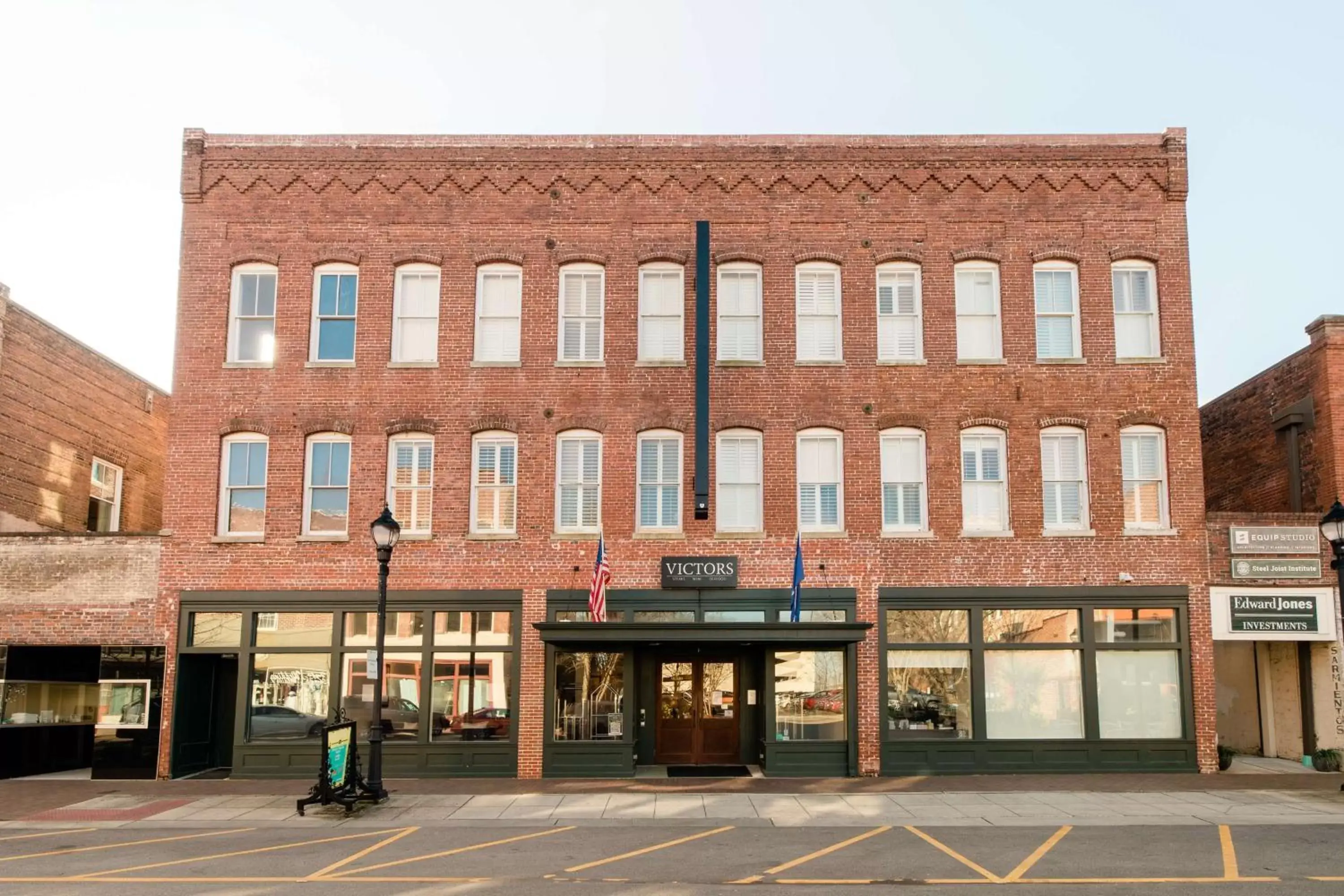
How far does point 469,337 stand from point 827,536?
A: 25.7 feet

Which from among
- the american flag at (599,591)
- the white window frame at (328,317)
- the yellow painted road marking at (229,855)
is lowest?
the yellow painted road marking at (229,855)

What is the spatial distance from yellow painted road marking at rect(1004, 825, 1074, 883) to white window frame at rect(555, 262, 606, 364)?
11.4 meters

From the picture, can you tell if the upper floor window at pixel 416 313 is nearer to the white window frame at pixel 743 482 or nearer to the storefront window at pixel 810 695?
the white window frame at pixel 743 482

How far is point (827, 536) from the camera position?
20578 millimetres

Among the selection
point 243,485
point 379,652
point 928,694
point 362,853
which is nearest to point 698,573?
point 928,694

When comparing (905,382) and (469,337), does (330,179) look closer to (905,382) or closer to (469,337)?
(469,337)

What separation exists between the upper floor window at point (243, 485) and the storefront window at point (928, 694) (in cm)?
1215

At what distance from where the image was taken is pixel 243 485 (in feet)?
68.5

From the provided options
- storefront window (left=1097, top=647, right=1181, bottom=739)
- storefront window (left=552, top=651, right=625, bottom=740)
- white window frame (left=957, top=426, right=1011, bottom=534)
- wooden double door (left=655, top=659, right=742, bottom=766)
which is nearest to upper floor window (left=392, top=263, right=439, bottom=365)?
storefront window (left=552, top=651, right=625, bottom=740)

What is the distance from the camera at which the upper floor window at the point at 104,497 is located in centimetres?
2517

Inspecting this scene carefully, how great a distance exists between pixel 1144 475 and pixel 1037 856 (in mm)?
10128

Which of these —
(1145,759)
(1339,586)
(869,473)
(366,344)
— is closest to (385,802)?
(366,344)

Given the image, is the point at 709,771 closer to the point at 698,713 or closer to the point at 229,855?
the point at 698,713

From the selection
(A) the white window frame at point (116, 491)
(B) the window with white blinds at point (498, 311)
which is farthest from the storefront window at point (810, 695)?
(A) the white window frame at point (116, 491)
